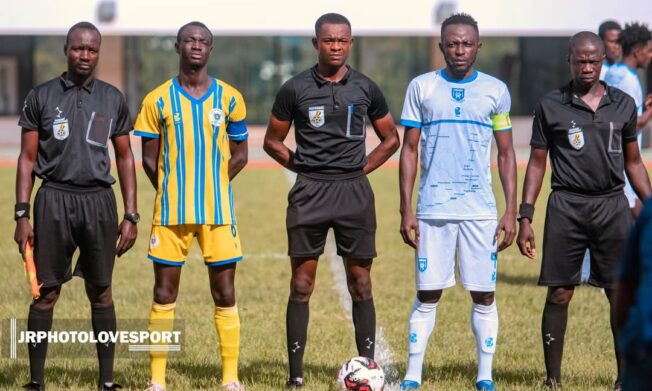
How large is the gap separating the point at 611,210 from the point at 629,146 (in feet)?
1.35

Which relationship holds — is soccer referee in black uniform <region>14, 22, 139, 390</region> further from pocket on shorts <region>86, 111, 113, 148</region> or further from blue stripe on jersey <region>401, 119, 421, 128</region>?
blue stripe on jersey <region>401, 119, 421, 128</region>

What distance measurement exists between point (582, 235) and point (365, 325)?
1.40 meters

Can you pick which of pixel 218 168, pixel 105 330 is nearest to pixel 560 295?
pixel 218 168

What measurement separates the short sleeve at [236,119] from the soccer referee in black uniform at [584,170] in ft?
5.70

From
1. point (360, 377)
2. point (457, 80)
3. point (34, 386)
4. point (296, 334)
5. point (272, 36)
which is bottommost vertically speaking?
point (34, 386)

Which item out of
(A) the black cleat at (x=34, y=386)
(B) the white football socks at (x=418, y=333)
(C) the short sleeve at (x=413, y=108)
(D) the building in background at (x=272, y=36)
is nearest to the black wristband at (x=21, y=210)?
(A) the black cleat at (x=34, y=386)

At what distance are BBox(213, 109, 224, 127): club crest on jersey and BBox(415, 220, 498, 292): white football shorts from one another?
1343mm

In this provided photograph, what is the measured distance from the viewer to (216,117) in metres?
6.25

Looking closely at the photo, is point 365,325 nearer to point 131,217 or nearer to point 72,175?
point 131,217

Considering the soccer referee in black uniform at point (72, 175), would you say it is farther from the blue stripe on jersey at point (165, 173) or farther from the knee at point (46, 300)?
the blue stripe on jersey at point (165, 173)

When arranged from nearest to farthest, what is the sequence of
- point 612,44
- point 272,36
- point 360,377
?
point 360,377 → point 612,44 → point 272,36

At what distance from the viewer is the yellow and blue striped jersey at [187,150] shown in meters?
6.20

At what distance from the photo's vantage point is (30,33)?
31266mm

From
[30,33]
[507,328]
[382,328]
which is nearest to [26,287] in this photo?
[382,328]
